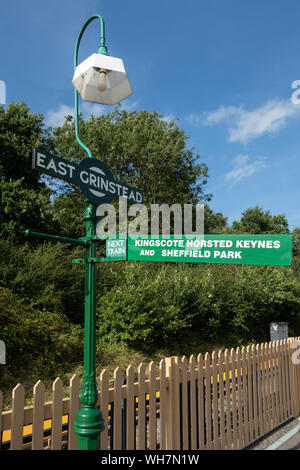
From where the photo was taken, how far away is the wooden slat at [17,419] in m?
2.58

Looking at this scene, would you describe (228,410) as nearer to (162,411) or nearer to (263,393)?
(263,393)

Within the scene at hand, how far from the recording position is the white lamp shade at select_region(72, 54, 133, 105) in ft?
9.87

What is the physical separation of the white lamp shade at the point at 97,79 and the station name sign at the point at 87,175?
629mm

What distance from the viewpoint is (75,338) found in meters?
8.87

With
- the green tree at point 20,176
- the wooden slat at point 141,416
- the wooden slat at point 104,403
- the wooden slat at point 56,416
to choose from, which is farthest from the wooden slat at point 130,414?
the green tree at point 20,176

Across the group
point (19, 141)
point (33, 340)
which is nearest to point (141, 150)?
point (19, 141)

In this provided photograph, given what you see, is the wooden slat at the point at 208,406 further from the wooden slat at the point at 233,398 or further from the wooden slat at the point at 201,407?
the wooden slat at the point at 233,398

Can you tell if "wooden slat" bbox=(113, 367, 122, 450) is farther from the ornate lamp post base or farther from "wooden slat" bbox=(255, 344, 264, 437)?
"wooden slat" bbox=(255, 344, 264, 437)

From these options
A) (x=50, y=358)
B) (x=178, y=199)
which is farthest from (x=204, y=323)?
(x=178, y=199)

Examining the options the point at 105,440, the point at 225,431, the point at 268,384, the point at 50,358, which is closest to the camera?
the point at 105,440

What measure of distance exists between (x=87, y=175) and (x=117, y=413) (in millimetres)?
2329

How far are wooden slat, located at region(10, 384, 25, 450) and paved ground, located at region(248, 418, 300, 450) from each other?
381 cm

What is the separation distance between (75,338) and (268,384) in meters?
5.05

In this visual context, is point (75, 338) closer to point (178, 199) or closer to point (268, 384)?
point (268, 384)
